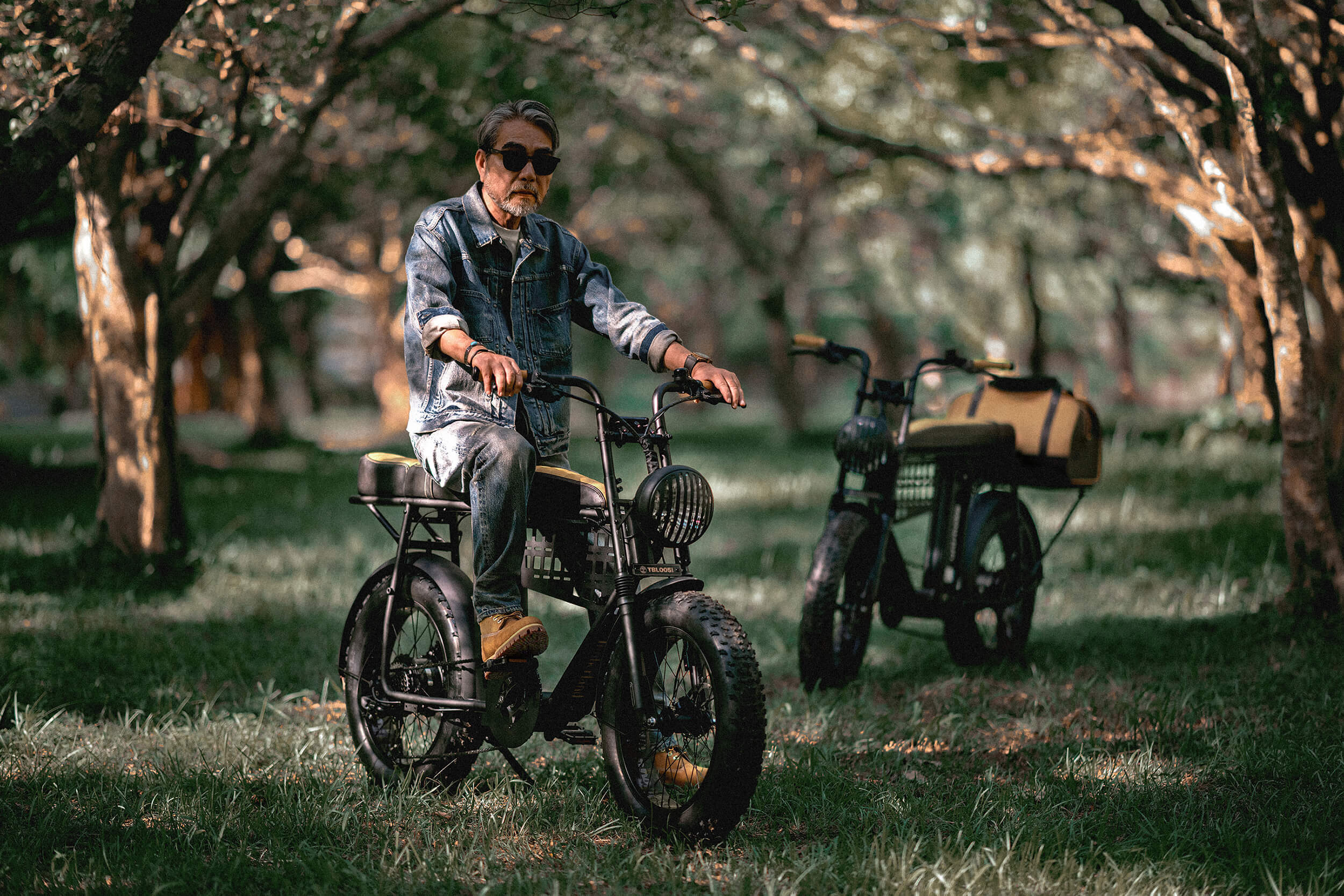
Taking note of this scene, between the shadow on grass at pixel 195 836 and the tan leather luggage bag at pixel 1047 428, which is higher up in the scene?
the tan leather luggage bag at pixel 1047 428

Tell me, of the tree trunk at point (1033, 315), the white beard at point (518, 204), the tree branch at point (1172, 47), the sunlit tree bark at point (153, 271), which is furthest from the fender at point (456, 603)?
the tree trunk at point (1033, 315)

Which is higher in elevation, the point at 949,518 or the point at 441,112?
the point at 441,112

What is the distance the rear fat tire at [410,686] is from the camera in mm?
4043

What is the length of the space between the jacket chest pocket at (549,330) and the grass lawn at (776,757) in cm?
154

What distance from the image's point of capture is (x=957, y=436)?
5.96 m

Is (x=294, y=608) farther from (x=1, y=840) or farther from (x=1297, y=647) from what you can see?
(x=1297, y=647)

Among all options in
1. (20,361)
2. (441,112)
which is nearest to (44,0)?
(441,112)

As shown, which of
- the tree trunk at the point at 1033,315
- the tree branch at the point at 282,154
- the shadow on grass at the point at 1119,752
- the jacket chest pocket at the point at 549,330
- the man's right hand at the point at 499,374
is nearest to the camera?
the man's right hand at the point at 499,374

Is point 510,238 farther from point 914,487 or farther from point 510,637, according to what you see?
point 914,487

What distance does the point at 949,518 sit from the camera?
6.11 metres

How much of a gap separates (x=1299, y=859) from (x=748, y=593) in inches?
187

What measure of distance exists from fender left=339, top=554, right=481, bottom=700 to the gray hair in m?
1.45

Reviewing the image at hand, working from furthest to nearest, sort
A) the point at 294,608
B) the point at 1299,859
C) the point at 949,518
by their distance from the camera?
the point at 294,608 → the point at 949,518 → the point at 1299,859

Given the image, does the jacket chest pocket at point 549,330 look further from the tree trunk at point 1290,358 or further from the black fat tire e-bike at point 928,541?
the tree trunk at point 1290,358
